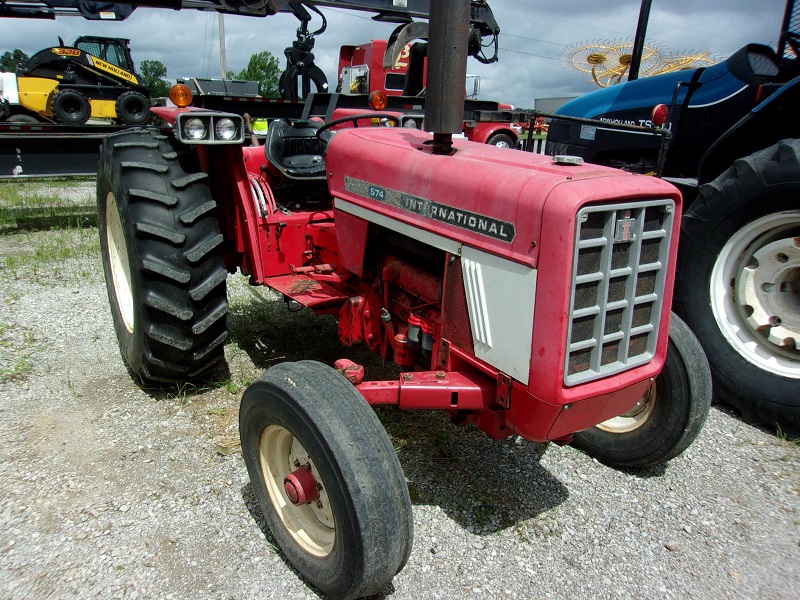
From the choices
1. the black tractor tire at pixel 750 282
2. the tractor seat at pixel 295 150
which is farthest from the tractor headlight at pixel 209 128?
the black tractor tire at pixel 750 282

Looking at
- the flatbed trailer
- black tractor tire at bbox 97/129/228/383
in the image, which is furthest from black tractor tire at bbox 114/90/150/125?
black tractor tire at bbox 97/129/228/383

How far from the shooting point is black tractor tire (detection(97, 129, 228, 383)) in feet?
9.53

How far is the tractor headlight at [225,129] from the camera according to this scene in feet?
10.3

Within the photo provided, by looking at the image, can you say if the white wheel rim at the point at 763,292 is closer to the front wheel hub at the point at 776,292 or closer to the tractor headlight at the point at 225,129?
the front wheel hub at the point at 776,292

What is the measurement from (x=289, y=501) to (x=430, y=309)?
36.5 inches

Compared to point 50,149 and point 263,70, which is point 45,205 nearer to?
point 50,149

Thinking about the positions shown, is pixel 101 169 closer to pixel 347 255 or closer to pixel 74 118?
pixel 347 255

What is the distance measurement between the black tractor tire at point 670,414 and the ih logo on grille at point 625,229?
Answer: 0.88 meters

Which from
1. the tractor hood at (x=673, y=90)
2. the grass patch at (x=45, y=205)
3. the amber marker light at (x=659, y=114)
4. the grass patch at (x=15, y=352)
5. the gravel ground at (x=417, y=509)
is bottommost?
the gravel ground at (x=417, y=509)

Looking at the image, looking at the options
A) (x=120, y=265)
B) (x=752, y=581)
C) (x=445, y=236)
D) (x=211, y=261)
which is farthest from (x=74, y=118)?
(x=752, y=581)

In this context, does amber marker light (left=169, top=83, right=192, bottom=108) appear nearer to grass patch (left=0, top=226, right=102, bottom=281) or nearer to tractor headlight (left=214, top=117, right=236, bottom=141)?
tractor headlight (left=214, top=117, right=236, bottom=141)

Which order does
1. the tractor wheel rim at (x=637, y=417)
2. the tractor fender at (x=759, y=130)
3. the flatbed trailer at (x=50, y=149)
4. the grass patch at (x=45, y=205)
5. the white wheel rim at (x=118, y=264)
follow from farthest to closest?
the grass patch at (x=45, y=205) → the flatbed trailer at (x=50, y=149) → the white wheel rim at (x=118, y=264) → the tractor fender at (x=759, y=130) → the tractor wheel rim at (x=637, y=417)

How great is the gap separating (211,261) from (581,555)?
2.16m

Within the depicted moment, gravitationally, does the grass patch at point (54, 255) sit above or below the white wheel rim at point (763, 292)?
below
